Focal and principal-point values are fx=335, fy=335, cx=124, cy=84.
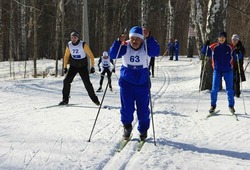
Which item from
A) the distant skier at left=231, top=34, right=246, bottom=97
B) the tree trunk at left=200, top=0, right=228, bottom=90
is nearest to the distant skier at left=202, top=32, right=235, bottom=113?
the distant skier at left=231, top=34, right=246, bottom=97

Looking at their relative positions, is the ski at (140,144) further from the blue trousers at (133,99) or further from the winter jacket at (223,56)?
the winter jacket at (223,56)

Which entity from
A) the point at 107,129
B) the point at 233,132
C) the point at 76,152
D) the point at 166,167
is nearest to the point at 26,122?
the point at 107,129

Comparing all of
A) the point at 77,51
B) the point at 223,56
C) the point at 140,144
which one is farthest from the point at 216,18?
the point at 140,144

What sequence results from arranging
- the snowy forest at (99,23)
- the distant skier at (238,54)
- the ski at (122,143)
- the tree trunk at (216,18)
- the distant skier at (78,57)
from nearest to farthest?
the ski at (122,143), the distant skier at (78,57), the distant skier at (238,54), the tree trunk at (216,18), the snowy forest at (99,23)

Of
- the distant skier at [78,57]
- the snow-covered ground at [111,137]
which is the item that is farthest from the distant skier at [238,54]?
the distant skier at [78,57]

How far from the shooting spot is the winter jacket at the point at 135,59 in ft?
18.0

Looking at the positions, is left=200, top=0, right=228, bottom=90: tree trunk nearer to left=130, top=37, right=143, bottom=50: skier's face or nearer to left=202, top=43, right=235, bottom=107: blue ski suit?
left=202, top=43, right=235, bottom=107: blue ski suit

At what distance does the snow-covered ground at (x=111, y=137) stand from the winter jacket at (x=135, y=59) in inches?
43.9

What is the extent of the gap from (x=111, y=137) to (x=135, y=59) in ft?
5.04

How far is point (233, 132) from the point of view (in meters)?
6.70

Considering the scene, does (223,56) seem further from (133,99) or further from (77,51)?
(77,51)

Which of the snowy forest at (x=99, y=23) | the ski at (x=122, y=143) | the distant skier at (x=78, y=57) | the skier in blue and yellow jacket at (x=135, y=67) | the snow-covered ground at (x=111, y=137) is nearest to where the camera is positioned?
the snow-covered ground at (x=111, y=137)

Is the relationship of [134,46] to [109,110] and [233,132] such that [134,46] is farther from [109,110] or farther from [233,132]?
[109,110]

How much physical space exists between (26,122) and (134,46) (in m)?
3.16
